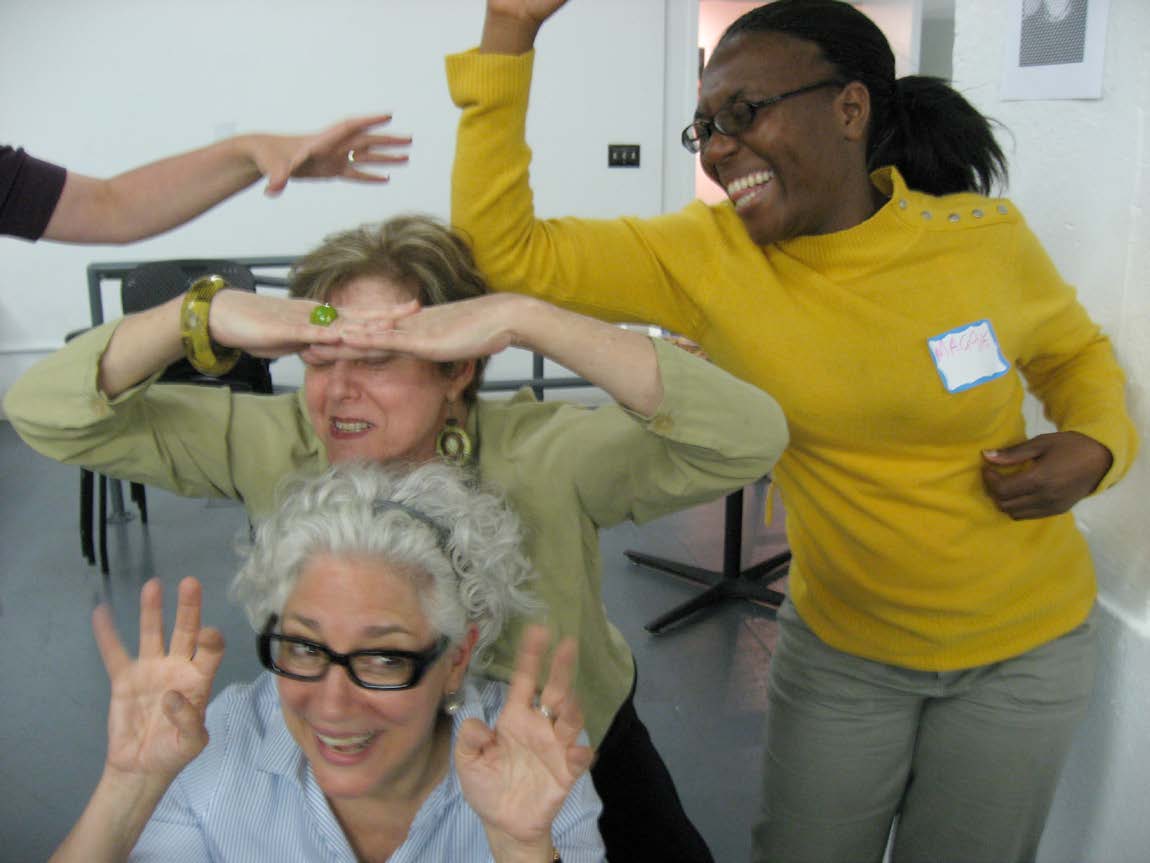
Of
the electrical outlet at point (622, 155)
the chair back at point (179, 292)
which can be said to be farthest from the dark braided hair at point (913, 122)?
the electrical outlet at point (622, 155)

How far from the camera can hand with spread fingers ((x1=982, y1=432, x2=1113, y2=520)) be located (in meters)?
1.44

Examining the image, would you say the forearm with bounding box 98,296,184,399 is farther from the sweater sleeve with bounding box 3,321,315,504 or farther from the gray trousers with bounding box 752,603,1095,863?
the gray trousers with bounding box 752,603,1095,863

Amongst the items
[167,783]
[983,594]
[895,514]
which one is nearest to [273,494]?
[167,783]

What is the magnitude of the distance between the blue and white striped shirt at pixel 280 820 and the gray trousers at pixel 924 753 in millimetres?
467

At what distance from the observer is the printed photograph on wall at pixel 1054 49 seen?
168cm

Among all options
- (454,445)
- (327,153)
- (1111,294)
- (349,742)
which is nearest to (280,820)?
(349,742)

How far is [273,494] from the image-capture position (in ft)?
4.77

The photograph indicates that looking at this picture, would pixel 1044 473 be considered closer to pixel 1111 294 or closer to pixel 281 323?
pixel 1111 294

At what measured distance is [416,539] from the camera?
4.28 ft

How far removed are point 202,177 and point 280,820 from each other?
1044 mm

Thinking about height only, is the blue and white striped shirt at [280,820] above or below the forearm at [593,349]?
below

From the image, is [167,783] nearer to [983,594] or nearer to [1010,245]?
[983,594]

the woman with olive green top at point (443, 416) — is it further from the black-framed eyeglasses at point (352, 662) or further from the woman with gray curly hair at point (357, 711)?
the black-framed eyeglasses at point (352, 662)

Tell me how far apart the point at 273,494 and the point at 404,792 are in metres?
0.48
